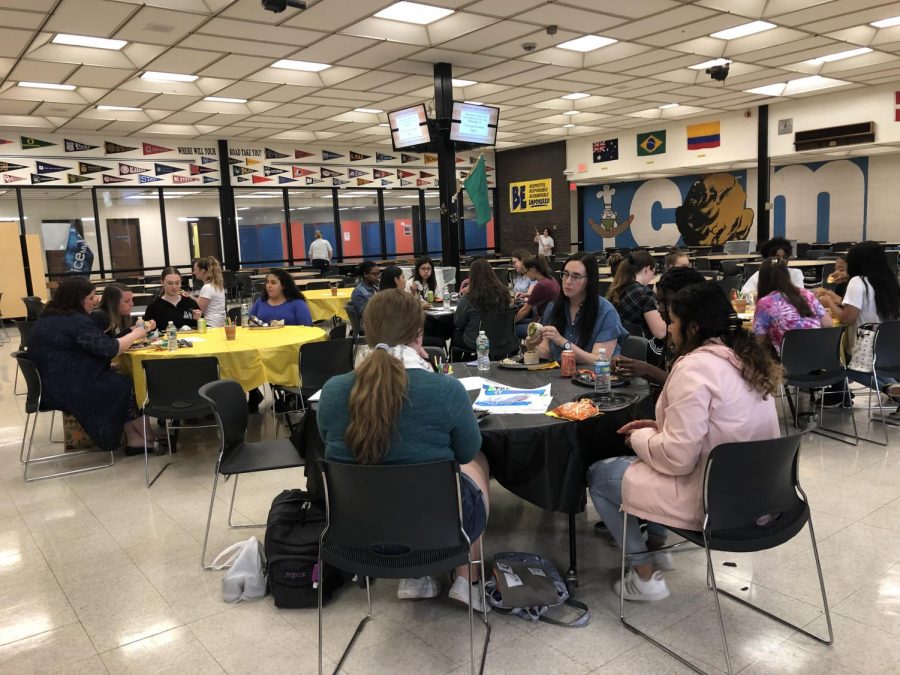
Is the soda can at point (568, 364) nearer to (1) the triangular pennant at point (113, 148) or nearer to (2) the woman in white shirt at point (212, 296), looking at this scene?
(2) the woman in white shirt at point (212, 296)

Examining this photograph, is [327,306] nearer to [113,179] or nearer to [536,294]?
[536,294]

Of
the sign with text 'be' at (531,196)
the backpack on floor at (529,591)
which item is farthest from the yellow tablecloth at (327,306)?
the sign with text 'be' at (531,196)

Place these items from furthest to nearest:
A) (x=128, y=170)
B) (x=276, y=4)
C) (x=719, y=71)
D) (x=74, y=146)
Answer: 1. (x=128, y=170)
2. (x=74, y=146)
3. (x=719, y=71)
4. (x=276, y=4)

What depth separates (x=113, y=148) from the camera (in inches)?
527

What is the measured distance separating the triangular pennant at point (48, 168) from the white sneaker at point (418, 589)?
12.7 m

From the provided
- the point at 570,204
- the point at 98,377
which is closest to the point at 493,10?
the point at 98,377

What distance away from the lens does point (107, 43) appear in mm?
7496

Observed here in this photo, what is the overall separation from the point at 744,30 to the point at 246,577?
8.28 m

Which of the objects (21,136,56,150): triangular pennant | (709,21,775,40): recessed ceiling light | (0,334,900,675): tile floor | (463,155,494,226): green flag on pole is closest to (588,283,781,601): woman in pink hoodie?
(0,334,900,675): tile floor

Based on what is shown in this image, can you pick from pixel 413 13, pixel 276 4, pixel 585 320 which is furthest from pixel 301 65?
pixel 585 320

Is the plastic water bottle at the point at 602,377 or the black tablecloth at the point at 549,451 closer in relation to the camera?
the black tablecloth at the point at 549,451

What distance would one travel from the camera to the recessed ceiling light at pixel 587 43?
8.29m

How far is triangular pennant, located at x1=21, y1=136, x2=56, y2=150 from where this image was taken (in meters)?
12.4

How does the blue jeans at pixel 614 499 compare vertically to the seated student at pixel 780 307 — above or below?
below
